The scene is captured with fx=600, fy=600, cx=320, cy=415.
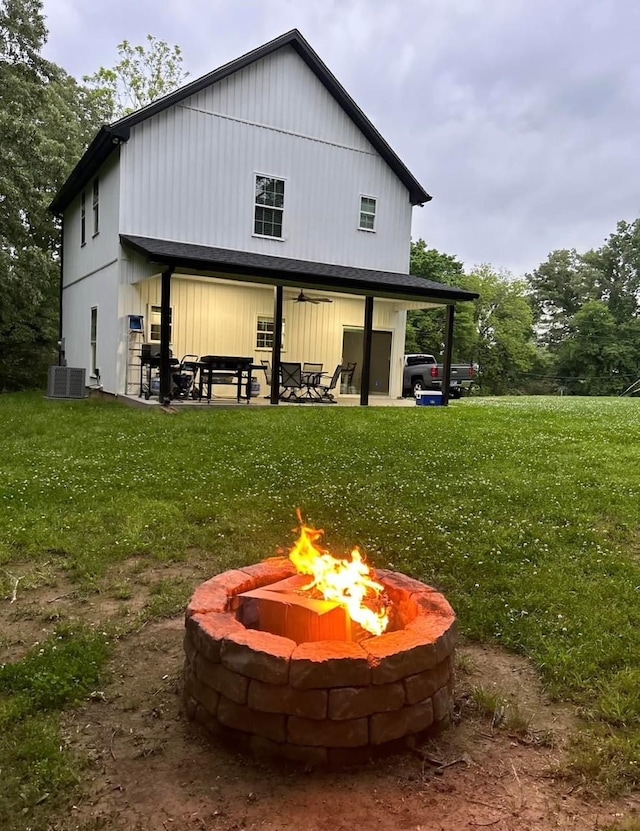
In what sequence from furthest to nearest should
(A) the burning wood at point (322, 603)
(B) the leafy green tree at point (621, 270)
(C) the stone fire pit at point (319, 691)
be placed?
(B) the leafy green tree at point (621, 270) → (A) the burning wood at point (322, 603) → (C) the stone fire pit at point (319, 691)

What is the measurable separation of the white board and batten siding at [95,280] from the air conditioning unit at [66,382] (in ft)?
1.91

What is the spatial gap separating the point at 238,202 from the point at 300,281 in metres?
3.18

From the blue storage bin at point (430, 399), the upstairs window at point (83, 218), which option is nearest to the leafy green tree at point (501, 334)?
the blue storage bin at point (430, 399)

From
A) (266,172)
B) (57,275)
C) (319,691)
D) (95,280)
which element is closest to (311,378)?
(266,172)

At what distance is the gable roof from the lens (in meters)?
12.9

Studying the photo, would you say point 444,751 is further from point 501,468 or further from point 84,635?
point 501,468

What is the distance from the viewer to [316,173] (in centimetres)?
1533

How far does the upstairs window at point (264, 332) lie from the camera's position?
1608 centimetres

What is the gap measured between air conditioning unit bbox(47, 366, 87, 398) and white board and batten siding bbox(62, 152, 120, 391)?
0.58 meters

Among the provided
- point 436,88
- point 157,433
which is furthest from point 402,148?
point 157,433

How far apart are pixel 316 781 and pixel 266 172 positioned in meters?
14.5

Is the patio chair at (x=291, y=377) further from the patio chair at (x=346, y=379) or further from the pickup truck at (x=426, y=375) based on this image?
the pickup truck at (x=426, y=375)

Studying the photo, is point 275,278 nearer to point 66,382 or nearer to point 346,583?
point 66,382

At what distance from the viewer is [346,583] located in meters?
2.93
